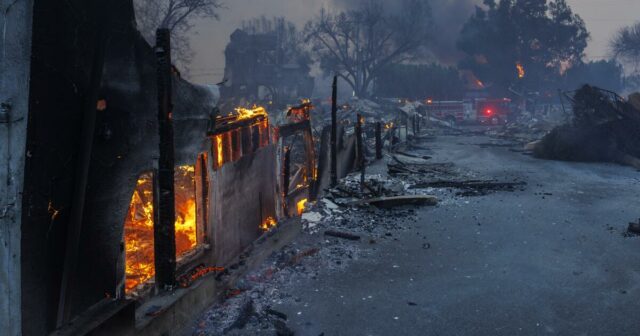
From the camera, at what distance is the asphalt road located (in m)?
5.22

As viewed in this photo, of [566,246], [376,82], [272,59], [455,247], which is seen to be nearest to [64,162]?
[455,247]

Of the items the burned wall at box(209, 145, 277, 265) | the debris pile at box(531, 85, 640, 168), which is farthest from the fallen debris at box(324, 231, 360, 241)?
the debris pile at box(531, 85, 640, 168)

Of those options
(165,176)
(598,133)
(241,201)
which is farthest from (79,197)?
(598,133)

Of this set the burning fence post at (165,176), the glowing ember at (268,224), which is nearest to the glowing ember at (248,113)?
the glowing ember at (268,224)

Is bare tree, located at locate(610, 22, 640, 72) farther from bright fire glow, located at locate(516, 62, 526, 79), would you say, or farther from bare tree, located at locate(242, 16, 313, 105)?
bare tree, located at locate(242, 16, 313, 105)

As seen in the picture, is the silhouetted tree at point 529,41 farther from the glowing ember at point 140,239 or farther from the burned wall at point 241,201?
the glowing ember at point 140,239

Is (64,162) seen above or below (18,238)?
above

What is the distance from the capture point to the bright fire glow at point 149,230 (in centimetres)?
606

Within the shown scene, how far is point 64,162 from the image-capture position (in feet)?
11.3

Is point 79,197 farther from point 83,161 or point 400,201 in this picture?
point 400,201

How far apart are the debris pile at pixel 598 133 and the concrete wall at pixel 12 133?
1913 centimetres

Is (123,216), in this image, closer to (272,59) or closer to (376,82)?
(272,59)

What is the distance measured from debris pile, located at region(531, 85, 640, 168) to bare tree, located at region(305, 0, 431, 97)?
3314 centimetres

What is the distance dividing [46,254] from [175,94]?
2.18 metres
